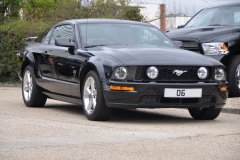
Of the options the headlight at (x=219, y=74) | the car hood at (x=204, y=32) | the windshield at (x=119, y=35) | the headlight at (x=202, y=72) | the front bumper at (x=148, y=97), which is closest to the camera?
the front bumper at (x=148, y=97)

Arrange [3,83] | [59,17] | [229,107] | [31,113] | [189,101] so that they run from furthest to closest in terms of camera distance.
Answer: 1. [59,17]
2. [3,83]
3. [229,107]
4. [31,113]
5. [189,101]

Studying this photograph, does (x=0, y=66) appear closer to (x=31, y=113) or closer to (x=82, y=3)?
(x=82, y=3)

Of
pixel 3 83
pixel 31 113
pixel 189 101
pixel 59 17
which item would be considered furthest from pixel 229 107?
pixel 59 17

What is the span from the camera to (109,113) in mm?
10164

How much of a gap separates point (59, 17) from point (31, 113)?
1183cm

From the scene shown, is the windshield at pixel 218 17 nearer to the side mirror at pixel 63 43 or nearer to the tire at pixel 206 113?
the tire at pixel 206 113

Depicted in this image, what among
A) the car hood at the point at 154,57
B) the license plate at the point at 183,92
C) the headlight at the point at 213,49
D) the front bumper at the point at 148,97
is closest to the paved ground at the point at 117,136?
the front bumper at the point at 148,97

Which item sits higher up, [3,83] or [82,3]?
[82,3]

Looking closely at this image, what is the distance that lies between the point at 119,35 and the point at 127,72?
1.50 m

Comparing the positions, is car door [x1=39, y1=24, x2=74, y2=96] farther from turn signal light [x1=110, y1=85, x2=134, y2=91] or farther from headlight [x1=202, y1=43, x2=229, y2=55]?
headlight [x1=202, y1=43, x2=229, y2=55]

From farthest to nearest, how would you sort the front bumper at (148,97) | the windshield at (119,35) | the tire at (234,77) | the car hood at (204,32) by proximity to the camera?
the car hood at (204,32), the tire at (234,77), the windshield at (119,35), the front bumper at (148,97)

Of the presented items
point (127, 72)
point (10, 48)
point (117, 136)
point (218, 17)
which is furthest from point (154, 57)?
point (10, 48)

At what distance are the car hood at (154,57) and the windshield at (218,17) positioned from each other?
4.84 metres

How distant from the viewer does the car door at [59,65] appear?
1117 cm
